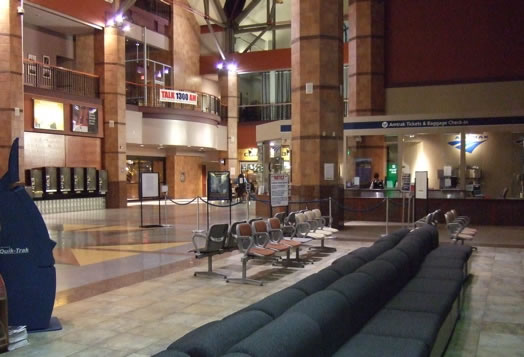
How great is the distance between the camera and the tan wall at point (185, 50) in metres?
31.0

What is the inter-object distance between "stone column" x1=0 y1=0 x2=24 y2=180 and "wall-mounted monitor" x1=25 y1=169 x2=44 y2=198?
7.73 feet

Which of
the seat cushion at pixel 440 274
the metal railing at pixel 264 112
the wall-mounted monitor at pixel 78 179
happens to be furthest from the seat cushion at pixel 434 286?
the metal railing at pixel 264 112

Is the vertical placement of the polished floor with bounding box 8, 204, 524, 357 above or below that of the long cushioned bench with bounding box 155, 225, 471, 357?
below

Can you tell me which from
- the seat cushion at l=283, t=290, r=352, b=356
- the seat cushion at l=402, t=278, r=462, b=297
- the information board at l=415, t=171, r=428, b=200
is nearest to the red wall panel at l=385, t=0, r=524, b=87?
the information board at l=415, t=171, r=428, b=200

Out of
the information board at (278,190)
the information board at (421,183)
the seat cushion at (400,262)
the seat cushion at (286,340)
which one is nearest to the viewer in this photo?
the seat cushion at (286,340)

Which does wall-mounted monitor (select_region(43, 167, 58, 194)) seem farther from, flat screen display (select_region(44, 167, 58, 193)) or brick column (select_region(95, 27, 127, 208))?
brick column (select_region(95, 27, 127, 208))

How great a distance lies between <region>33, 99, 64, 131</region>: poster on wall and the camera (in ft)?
67.1

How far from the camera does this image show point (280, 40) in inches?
1396

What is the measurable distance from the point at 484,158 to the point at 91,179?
15.8 meters

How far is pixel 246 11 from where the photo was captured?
33.3 meters

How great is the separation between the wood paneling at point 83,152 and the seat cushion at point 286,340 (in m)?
21.9

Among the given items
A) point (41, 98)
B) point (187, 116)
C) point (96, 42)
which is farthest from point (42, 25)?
point (187, 116)

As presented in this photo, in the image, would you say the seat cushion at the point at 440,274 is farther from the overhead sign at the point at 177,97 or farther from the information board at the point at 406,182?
the overhead sign at the point at 177,97

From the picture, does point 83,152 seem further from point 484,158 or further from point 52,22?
point 484,158
